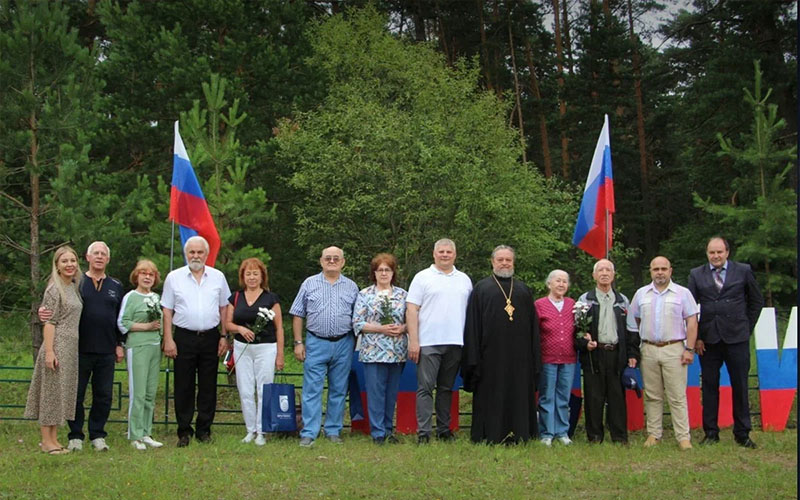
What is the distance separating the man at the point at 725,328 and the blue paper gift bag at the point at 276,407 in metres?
3.46

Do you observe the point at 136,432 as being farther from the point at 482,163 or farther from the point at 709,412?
the point at 482,163

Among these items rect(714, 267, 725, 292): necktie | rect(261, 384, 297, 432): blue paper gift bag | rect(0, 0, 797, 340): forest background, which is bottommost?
rect(261, 384, 297, 432): blue paper gift bag

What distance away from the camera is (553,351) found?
293 inches

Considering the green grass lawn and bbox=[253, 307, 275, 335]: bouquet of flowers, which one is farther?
bbox=[253, 307, 275, 335]: bouquet of flowers

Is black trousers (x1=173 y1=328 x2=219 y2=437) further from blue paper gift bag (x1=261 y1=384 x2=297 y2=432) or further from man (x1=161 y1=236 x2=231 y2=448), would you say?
blue paper gift bag (x1=261 y1=384 x2=297 y2=432)

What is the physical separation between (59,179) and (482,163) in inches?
566

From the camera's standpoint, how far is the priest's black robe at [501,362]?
23.9 ft

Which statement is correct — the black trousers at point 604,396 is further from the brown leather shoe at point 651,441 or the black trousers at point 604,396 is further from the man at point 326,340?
the man at point 326,340

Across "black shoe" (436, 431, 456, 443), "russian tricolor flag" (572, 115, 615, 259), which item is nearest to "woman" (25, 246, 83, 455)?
"black shoe" (436, 431, 456, 443)

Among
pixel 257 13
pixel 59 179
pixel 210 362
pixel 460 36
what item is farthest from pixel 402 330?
pixel 460 36

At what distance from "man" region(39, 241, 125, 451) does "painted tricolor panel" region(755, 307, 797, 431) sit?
5.66 metres

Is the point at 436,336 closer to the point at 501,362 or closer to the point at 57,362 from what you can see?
the point at 501,362

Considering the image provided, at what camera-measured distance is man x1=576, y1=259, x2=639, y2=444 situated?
739cm

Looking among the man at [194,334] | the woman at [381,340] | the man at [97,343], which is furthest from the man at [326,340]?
the man at [97,343]
